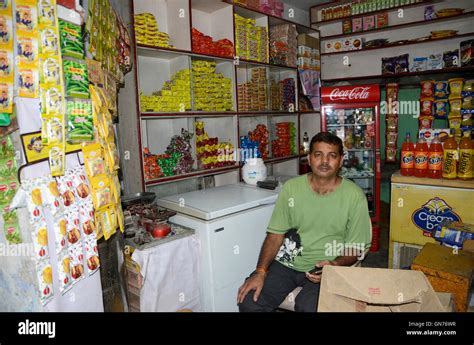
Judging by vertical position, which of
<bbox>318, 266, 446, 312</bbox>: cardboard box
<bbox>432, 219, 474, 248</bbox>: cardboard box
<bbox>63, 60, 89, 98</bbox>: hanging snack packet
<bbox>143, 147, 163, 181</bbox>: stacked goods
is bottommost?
<bbox>432, 219, 474, 248</bbox>: cardboard box

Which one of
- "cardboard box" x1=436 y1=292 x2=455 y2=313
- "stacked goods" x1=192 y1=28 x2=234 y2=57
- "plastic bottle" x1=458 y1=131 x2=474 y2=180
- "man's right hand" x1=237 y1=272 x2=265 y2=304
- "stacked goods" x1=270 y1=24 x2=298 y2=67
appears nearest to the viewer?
"cardboard box" x1=436 y1=292 x2=455 y2=313

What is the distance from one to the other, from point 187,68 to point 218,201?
4.37 feet

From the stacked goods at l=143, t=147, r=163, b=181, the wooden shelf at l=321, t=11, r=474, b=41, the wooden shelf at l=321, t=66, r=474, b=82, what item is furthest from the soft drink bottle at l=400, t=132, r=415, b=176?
the wooden shelf at l=321, t=11, r=474, b=41

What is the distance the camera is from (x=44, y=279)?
4.57 ft

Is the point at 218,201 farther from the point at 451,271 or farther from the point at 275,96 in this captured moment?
the point at 275,96

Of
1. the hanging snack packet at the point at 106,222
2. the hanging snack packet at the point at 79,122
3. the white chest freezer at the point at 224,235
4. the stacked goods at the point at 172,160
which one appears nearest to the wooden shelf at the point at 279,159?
the stacked goods at the point at 172,160

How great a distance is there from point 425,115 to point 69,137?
15.4ft

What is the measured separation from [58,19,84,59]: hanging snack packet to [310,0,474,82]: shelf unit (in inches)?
177

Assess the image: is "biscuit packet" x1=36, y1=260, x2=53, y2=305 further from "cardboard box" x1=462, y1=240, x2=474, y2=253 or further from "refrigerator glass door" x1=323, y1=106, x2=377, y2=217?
"refrigerator glass door" x1=323, y1=106, x2=377, y2=217

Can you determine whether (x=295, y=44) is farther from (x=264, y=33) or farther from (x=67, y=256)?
(x=67, y=256)

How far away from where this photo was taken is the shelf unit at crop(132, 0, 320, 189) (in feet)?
10.1

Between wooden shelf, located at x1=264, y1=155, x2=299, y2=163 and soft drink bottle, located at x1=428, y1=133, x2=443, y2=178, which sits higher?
soft drink bottle, located at x1=428, y1=133, x2=443, y2=178

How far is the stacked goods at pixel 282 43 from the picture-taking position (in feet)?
14.1

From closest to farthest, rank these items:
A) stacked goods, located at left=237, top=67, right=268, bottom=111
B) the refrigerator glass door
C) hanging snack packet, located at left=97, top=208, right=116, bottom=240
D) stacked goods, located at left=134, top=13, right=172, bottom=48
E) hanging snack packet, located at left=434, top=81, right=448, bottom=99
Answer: hanging snack packet, located at left=97, top=208, right=116, bottom=240 → stacked goods, located at left=134, top=13, right=172, bottom=48 → stacked goods, located at left=237, top=67, right=268, bottom=111 → the refrigerator glass door → hanging snack packet, located at left=434, top=81, right=448, bottom=99
